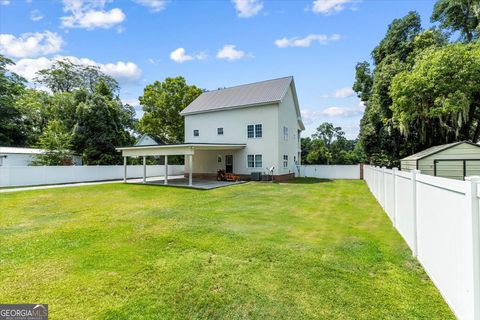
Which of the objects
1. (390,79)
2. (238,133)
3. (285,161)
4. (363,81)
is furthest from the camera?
(363,81)

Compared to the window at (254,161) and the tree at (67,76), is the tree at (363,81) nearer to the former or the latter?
the window at (254,161)

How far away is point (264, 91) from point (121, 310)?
20.7m

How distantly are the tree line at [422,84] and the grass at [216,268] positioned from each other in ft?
40.4

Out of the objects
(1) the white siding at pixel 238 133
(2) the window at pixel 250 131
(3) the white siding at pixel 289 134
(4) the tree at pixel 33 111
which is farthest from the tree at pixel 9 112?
(3) the white siding at pixel 289 134

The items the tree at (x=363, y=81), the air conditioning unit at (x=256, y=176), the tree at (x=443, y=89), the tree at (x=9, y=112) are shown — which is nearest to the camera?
the tree at (x=443, y=89)

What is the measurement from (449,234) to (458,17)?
27512 mm

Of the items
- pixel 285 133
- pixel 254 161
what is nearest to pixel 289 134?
pixel 285 133

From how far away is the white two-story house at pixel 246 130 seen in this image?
2020 centimetres

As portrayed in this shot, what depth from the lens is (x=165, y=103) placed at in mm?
31547

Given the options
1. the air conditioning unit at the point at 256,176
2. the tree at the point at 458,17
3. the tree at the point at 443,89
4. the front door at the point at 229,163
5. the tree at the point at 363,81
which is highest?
the tree at the point at 458,17

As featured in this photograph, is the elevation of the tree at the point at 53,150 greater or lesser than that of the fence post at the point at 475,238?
greater

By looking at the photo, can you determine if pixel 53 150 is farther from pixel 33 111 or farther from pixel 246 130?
pixel 33 111

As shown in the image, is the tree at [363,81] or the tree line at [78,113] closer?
the tree line at [78,113]

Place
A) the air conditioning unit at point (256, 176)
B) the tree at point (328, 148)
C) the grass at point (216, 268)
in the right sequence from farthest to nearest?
the tree at point (328, 148) < the air conditioning unit at point (256, 176) < the grass at point (216, 268)
